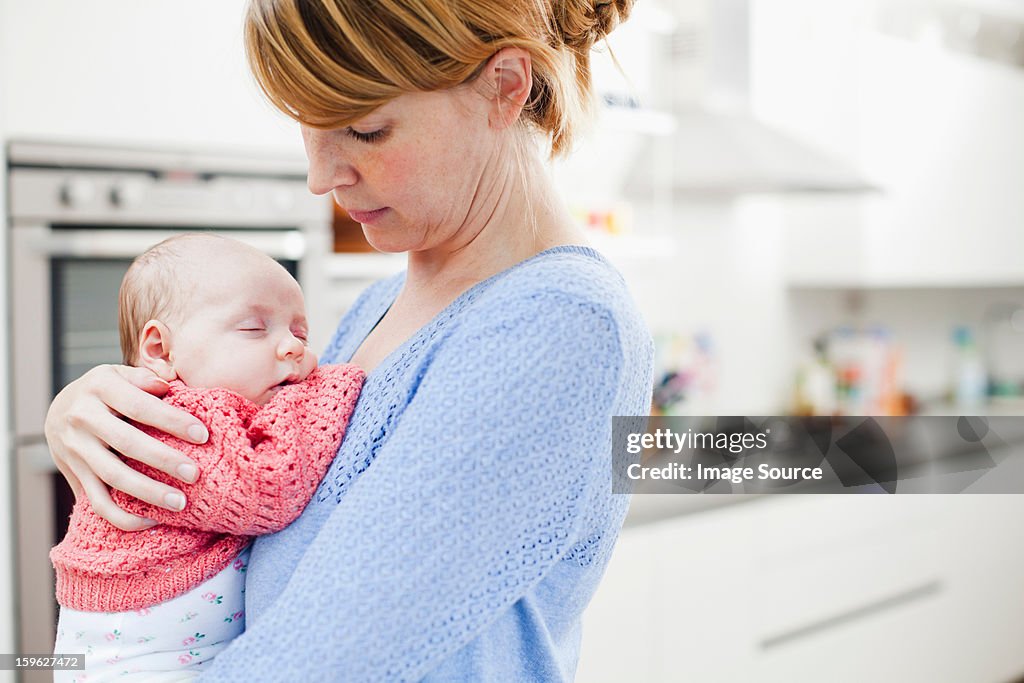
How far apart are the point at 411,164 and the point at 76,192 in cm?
118

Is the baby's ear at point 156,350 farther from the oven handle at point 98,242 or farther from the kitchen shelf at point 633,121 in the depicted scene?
the kitchen shelf at point 633,121

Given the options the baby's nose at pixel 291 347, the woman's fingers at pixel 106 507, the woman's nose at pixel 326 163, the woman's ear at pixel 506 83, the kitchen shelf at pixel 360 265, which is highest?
the woman's ear at pixel 506 83

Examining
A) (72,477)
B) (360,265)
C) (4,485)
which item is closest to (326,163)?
(72,477)

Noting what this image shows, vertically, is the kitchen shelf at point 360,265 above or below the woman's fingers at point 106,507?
below

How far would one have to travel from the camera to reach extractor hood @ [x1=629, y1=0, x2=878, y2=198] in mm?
2779

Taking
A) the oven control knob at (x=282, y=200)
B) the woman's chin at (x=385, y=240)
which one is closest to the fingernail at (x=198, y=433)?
the woman's chin at (x=385, y=240)

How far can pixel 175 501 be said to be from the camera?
841mm

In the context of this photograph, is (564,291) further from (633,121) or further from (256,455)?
(633,121)

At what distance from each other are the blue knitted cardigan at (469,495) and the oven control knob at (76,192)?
1.23 meters

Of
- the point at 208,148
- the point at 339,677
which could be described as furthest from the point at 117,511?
the point at 208,148

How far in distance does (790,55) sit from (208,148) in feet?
6.62

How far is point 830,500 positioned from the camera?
9.09ft

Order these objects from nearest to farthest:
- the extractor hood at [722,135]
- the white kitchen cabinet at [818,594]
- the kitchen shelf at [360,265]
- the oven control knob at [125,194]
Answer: the oven control knob at [125,194], the kitchen shelf at [360,265], the white kitchen cabinet at [818,594], the extractor hood at [722,135]

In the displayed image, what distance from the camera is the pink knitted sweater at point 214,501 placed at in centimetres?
84
